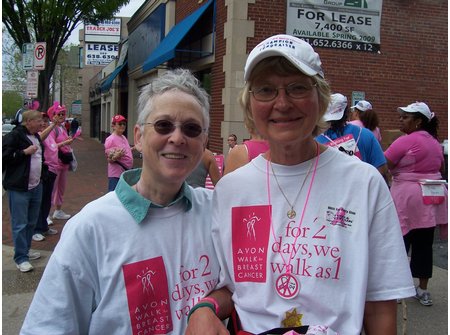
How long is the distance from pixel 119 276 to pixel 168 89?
69cm

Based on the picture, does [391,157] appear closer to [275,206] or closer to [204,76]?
[275,206]

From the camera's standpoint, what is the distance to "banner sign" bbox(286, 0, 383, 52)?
10.1m

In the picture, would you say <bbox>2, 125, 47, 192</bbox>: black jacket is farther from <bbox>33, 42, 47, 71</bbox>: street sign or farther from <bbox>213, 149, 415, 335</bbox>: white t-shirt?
<bbox>33, 42, 47, 71</bbox>: street sign

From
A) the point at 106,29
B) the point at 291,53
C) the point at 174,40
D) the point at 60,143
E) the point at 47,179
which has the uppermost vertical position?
the point at 106,29

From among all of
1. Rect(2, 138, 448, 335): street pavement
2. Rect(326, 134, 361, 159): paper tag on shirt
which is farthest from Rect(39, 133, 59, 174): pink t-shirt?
Rect(326, 134, 361, 159): paper tag on shirt

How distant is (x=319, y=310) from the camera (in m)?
1.46

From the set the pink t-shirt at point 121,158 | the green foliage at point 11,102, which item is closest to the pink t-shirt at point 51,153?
the pink t-shirt at point 121,158

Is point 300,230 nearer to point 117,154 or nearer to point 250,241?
point 250,241

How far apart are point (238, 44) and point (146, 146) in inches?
331

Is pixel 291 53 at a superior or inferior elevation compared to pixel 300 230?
superior

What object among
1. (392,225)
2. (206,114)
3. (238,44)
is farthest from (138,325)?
(238,44)

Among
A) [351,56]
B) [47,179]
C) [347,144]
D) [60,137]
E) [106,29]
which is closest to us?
[347,144]

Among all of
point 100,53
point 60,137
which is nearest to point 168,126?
point 60,137

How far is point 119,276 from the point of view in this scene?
60.5 inches
